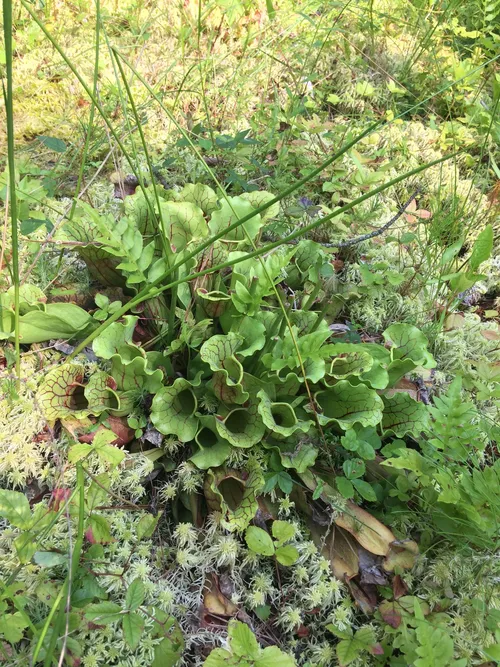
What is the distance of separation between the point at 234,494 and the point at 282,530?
16 cm

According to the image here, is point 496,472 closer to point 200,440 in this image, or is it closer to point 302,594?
point 302,594

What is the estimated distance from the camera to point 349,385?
1.32 meters

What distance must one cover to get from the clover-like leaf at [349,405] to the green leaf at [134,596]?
0.58m

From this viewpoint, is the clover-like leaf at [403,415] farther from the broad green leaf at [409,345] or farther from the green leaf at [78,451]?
the green leaf at [78,451]

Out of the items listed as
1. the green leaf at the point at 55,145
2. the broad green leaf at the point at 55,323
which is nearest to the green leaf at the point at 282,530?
the broad green leaf at the point at 55,323

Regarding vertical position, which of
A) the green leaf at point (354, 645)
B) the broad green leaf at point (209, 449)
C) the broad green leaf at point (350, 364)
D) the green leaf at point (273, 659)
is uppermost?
the broad green leaf at point (350, 364)

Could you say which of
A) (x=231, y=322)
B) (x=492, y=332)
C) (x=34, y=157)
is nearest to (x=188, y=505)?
(x=231, y=322)

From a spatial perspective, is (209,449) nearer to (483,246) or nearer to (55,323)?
(55,323)

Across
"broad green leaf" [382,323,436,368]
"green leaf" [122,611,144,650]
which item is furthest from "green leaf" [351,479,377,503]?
"green leaf" [122,611,144,650]

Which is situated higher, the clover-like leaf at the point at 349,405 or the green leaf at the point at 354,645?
the clover-like leaf at the point at 349,405

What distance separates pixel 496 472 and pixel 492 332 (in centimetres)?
74

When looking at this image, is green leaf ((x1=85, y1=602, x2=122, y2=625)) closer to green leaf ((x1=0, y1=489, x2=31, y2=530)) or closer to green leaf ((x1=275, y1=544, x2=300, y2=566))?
green leaf ((x1=0, y1=489, x2=31, y2=530))

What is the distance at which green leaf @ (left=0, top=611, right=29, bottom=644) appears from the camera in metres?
0.90

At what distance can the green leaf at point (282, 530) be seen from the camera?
1163 mm
